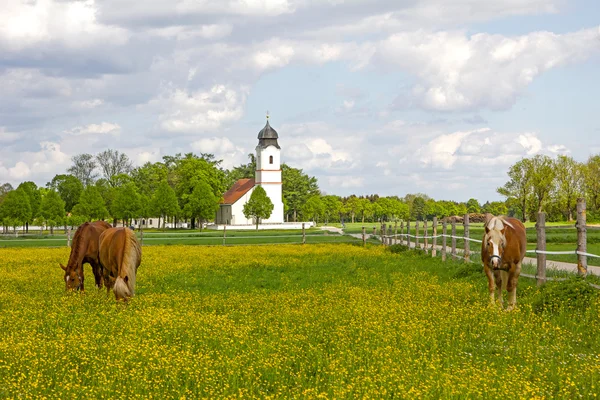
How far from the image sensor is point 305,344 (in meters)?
9.89

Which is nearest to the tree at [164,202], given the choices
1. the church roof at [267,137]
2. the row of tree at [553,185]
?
the church roof at [267,137]

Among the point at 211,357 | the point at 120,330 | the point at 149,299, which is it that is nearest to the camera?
the point at 211,357

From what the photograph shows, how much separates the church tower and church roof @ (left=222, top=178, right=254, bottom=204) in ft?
11.2

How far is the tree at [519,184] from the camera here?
9981 cm

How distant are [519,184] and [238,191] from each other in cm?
4896

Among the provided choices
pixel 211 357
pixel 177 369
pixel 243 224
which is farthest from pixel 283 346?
pixel 243 224

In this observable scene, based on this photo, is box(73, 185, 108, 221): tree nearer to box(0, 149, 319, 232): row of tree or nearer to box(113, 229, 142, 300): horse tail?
box(0, 149, 319, 232): row of tree

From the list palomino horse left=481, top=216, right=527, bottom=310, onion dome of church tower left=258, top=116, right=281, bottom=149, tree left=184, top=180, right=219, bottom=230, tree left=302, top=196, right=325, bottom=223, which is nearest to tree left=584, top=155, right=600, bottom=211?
tree left=302, top=196, right=325, bottom=223

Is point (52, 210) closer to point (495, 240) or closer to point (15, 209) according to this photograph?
point (15, 209)

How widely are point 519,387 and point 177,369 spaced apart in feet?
14.2

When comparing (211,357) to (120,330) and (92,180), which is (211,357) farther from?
(92,180)

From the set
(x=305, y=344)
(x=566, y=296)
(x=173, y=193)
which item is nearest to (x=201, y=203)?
(x=173, y=193)

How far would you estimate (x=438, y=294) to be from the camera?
1540cm

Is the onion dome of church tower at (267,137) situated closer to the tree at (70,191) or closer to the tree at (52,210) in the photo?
the tree at (70,191)
